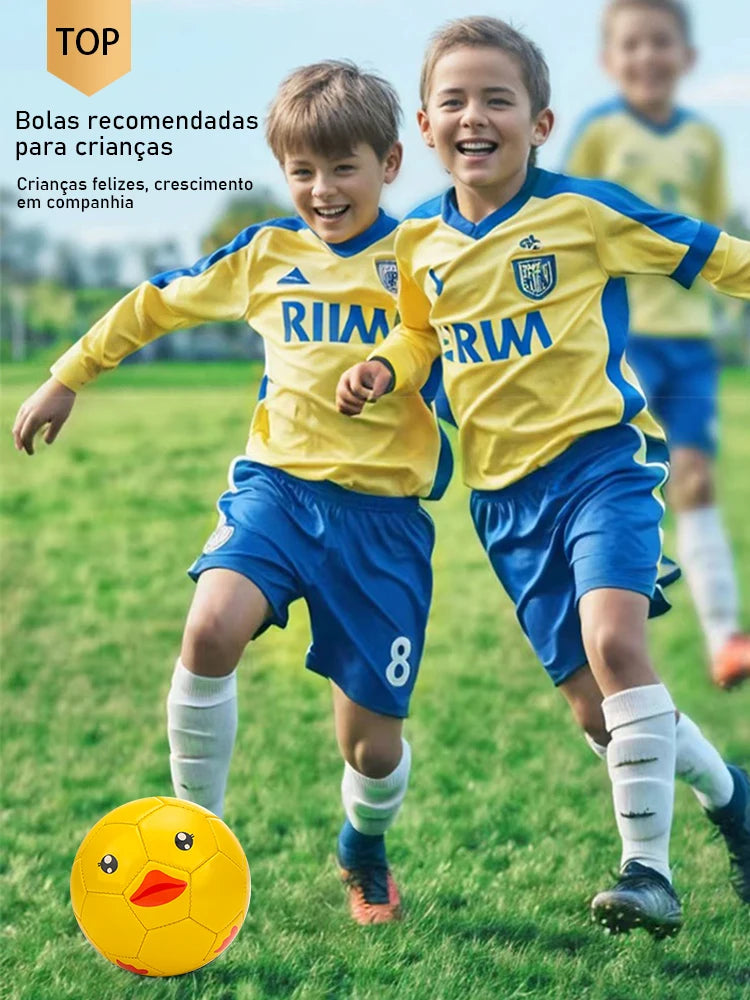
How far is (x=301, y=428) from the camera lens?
360 cm

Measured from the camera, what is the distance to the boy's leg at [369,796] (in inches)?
143

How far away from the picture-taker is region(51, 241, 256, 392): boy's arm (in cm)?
367

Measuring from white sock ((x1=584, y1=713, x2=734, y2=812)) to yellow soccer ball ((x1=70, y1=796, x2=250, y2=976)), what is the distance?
35.0 inches

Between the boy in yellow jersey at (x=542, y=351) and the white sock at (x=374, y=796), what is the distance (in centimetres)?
49

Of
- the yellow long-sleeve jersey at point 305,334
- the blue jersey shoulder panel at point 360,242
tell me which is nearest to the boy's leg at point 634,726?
the yellow long-sleeve jersey at point 305,334

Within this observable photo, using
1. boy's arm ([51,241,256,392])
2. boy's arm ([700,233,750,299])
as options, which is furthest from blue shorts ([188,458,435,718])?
boy's arm ([700,233,750,299])

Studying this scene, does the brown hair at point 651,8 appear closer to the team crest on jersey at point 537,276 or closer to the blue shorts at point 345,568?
the team crest on jersey at point 537,276

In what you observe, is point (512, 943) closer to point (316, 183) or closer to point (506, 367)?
point (506, 367)

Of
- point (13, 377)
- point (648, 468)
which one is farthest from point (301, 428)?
point (13, 377)

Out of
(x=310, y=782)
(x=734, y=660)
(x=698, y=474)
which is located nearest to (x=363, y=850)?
(x=310, y=782)

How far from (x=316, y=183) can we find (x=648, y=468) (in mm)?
969

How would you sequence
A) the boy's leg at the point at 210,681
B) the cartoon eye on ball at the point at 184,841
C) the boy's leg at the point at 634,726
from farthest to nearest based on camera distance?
the boy's leg at the point at 210,681, the cartoon eye on ball at the point at 184,841, the boy's leg at the point at 634,726

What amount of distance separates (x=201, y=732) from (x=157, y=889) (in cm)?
40

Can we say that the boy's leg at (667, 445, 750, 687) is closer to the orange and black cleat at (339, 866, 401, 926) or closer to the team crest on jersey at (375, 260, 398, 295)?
the orange and black cleat at (339, 866, 401, 926)
